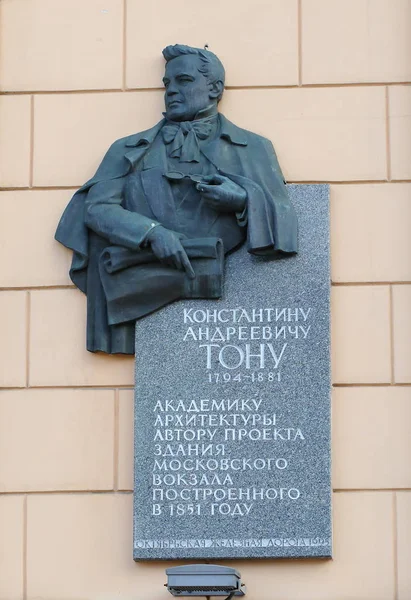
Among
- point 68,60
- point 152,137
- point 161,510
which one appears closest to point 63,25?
point 68,60

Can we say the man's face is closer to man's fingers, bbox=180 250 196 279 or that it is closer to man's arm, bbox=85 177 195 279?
man's arm, bbox=85 177 195 279

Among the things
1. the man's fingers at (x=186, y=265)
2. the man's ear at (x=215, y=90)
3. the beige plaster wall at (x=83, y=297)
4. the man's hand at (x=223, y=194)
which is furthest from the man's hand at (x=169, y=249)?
the man's ear at (x=215, y=90)

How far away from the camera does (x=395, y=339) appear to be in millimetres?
9625

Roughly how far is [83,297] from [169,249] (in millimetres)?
631

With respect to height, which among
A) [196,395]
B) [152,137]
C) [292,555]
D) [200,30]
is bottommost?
[292,555]

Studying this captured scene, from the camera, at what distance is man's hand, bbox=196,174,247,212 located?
955 centimetres

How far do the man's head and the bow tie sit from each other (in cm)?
5

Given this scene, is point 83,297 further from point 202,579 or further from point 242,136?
point 202,579

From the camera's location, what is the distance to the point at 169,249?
9.50 metres

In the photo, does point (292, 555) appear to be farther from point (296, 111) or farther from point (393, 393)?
point (296, 111)

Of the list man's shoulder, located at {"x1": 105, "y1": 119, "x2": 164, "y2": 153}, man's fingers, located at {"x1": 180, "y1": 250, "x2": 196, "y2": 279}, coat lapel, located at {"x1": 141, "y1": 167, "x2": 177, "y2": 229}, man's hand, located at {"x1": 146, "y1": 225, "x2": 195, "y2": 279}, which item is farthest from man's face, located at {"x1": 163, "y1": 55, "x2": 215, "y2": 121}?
man's fingers, located at {"x1": 180, "y1": 250, "x2": 196, "y2": 279}

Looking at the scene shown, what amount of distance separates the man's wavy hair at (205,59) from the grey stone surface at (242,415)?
0.82 metres

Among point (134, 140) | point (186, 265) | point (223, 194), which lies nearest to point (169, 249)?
point (186, 265)

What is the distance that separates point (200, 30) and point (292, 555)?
→ 2.97 meters
